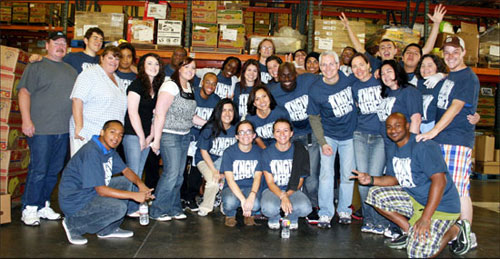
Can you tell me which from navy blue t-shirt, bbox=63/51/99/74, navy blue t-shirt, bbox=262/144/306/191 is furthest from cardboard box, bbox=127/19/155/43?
navy blue t-shirt, bbox=262/144/306/191

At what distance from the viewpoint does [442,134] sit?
3961 mm

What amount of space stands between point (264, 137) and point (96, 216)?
80.1 inches

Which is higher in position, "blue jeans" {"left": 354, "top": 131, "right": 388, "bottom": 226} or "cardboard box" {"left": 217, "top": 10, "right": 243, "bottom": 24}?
"cardboard box" {"left": 217, "top": 10, "right": 243, "bottom": 24}

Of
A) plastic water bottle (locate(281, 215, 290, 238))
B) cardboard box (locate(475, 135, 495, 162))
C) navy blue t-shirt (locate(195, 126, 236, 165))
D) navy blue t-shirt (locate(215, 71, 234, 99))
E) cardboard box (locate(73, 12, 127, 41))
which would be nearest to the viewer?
plastic water bottle (locate(281, 215, 290, 238))

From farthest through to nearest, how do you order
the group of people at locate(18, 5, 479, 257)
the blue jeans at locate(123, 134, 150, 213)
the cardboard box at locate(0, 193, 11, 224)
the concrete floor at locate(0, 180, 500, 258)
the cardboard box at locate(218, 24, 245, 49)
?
the cardboard box at locate(218, 24, 245, 49)
the blue jeans at locate(123, 134, 150, 213)
the cardboard box at locate(0, 193, 11, 224)
the group of people at locate(18, 5, 479, 257)
the concrete floor at locate(0, 180, 500, 258)

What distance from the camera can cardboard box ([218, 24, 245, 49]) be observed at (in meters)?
7.33

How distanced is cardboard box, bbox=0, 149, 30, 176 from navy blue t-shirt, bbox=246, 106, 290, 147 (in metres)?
2.77

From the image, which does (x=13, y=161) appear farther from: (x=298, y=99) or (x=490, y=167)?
(x=490, y=167)

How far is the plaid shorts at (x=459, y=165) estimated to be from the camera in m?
3.84

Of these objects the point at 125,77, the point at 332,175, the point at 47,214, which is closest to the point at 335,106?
the point at 332,175

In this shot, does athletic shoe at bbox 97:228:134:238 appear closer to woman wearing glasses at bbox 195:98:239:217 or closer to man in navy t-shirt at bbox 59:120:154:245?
man in navy t-shirt at bbox 59:120:154:245

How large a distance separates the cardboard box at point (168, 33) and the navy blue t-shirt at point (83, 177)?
3993 mm

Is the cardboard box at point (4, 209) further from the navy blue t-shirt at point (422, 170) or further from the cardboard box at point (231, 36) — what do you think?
the cardboard box at point (231, 36)

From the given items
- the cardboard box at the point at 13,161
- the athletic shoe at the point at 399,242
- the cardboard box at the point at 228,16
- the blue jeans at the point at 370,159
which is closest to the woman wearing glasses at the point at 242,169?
the blue jeans at the point at 370,159
